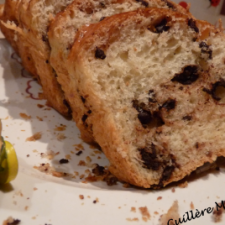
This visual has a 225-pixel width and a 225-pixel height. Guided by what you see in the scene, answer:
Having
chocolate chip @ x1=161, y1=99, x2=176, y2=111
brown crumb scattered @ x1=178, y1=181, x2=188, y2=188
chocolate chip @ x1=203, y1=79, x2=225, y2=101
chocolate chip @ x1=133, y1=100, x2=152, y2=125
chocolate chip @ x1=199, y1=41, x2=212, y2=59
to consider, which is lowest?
brown crumb scattered @ x1=178, y1=181, x2=188, y2=188

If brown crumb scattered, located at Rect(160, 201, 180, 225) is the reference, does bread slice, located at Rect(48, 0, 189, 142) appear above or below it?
above

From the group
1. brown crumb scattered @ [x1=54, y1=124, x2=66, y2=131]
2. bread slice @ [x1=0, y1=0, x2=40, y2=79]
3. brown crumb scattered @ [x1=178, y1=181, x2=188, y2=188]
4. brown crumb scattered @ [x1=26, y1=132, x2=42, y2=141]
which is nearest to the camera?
brown crumb scattered @ [x1=178, y1=181, x2=188, y2=188]

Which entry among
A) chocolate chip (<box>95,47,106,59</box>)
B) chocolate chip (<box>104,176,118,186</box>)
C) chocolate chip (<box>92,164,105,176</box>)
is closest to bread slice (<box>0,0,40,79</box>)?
chocolate chip (<box>95,47,106,59</box>)

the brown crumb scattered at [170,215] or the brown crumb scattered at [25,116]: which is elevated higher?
the brown crumb scattered at [170,215]

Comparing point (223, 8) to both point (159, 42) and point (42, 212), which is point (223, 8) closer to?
point (159, 42)

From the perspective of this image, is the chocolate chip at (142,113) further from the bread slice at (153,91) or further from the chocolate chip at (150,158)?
the chocolate chip at (150,158)

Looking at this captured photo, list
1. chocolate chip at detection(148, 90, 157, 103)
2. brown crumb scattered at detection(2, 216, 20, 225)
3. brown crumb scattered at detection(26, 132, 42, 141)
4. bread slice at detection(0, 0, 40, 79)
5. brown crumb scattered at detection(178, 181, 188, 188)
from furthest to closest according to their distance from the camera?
1. bread slice at detection(0, 0, 40, 79)
2. brown crumb scattered at detection(26, 132, 42, 141)
3. chocolate chip at detection(148, 90, 157, 103)
4. brown crumb scattered at detection(178, 181, 188, 188)
5. brown crumb scattered at detection(2, 216, 20, 225)

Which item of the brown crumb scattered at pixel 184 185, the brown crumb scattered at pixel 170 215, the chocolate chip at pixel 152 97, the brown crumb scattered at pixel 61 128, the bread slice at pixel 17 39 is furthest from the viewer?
the bread slice at pixel 17 39

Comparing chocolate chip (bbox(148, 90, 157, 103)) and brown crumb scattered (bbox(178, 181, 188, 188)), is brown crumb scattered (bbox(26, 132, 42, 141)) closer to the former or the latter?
chocolate chip (bbox(148, 90, 157, 103))

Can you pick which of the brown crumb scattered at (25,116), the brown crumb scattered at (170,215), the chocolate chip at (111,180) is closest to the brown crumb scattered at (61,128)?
the brown crumb scattered at (25,116)

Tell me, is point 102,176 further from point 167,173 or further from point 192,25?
point 192,25
